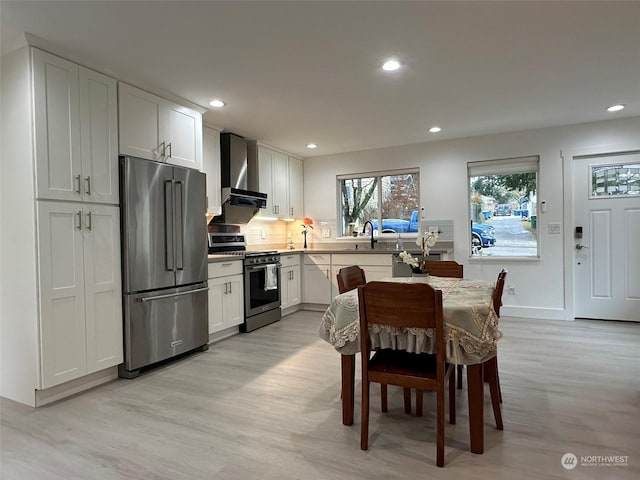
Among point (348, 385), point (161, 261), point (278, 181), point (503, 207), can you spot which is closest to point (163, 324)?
point (161, 261)

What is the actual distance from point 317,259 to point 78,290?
3.32 meters

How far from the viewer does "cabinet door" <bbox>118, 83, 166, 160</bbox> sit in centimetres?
305

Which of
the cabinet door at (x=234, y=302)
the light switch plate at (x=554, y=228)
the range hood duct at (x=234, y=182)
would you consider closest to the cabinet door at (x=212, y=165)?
the range hood duct at (x=234, y=182)

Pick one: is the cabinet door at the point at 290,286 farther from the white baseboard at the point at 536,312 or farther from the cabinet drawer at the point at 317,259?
the white baseboard at the point at 536,312

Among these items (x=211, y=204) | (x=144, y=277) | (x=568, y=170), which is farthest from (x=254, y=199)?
(x=568, y=170)

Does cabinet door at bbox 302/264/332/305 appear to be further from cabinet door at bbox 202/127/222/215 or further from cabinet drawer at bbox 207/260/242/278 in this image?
cabinet door at bbox 202/127/222/215

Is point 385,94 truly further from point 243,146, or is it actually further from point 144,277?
point 144,277

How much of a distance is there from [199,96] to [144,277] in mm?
1720

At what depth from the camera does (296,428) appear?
2195 mm

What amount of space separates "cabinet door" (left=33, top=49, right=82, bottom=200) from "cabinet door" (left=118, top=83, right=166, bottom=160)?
37 cm

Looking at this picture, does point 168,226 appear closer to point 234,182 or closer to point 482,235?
point 234,182

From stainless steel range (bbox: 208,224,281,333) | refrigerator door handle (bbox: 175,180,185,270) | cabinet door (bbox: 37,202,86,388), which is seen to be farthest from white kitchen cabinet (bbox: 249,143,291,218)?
cabinet door (bbox: 37,202,86,388)

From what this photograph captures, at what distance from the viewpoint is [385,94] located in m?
3.48

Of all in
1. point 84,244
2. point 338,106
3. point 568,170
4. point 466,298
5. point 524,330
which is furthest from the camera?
point 568,170
